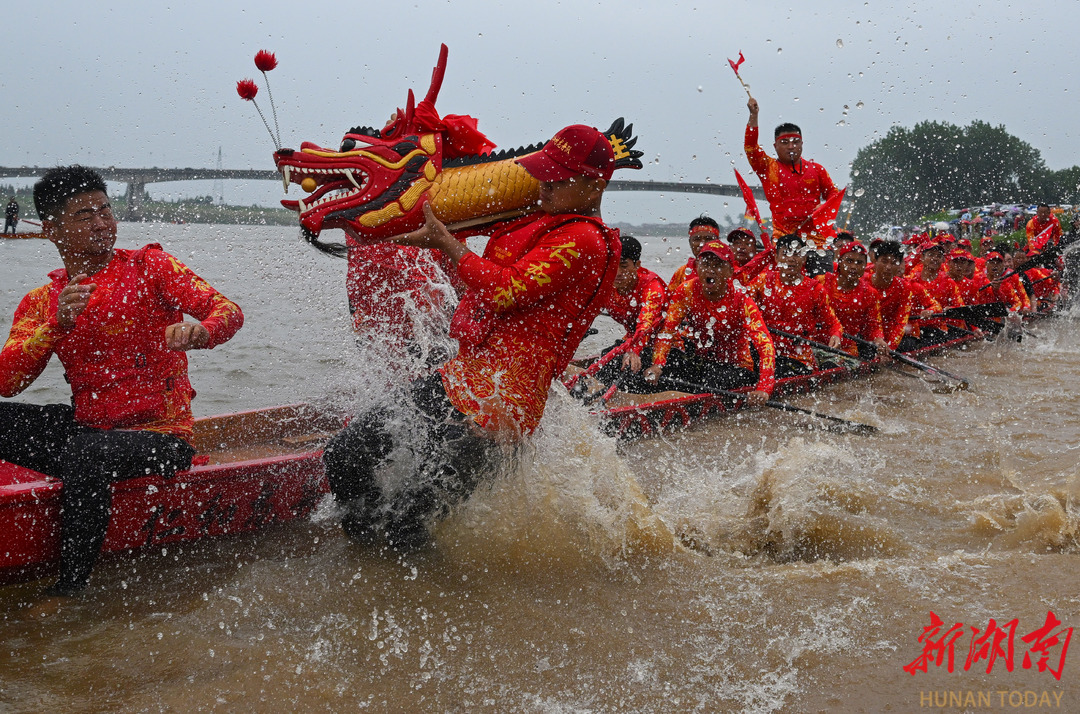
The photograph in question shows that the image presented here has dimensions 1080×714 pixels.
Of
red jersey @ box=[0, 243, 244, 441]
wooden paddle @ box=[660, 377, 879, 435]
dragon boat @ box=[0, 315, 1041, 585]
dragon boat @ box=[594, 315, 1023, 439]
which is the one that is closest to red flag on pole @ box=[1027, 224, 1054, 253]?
dragon boat @ box=[594, 315, 1023, 439]

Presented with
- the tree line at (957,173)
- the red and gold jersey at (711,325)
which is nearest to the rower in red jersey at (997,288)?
the red and gold jersey at (711,325)

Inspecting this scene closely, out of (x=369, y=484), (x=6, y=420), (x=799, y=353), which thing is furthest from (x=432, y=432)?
(x=799, y=353)

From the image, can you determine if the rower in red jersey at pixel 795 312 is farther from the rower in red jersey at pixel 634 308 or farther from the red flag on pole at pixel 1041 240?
the red flag on pole at pixel 1041 240

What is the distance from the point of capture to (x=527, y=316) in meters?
3.22

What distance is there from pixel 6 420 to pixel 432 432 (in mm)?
2080

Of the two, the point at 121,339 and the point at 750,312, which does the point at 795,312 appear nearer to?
the point at 750,312

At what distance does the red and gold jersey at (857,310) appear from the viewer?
28.7 feet

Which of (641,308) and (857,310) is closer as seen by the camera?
(641,308)

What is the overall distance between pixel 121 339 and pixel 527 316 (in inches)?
76.1

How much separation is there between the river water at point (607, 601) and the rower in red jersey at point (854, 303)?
315cm

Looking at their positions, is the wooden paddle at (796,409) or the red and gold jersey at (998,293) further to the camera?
the red and gold jersey at (998,293)

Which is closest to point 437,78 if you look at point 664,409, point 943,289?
point 664,409

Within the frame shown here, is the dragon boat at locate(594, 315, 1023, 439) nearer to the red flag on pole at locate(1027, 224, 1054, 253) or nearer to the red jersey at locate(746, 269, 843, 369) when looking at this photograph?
the red jersey at locate(746, 269, 843, 369)

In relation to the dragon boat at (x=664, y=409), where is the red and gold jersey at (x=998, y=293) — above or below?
above
